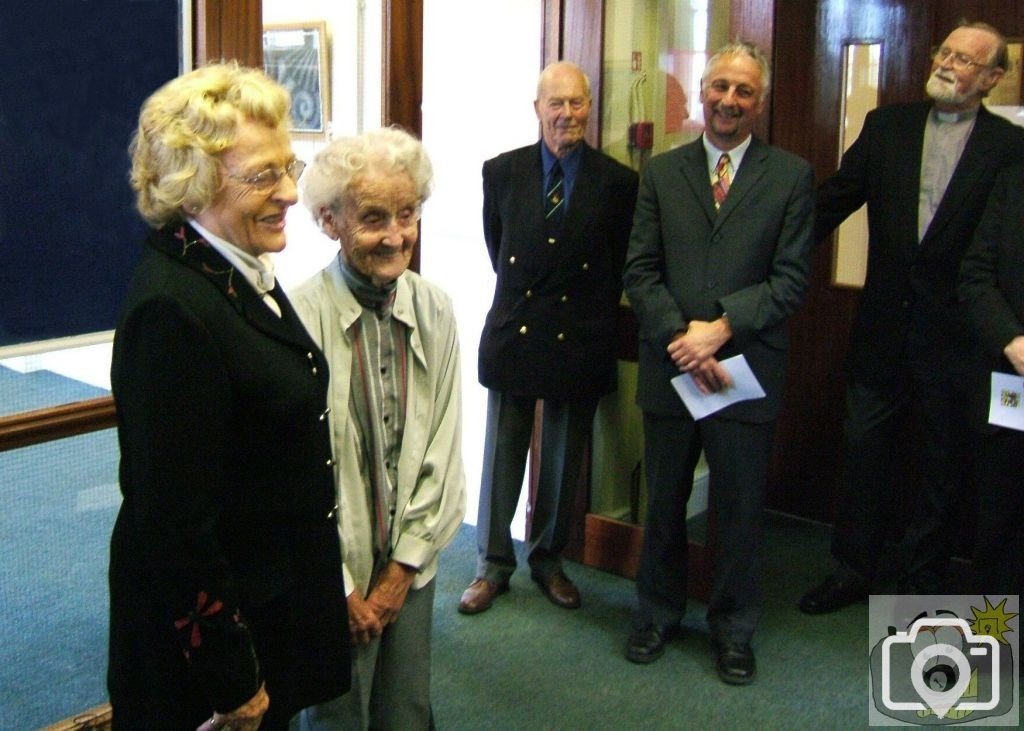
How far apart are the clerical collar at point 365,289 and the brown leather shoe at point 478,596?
1597 millimetres

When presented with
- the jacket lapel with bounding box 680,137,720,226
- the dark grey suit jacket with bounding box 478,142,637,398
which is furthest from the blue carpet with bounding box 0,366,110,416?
the jacket lapel with bounding box 680,137,720,226

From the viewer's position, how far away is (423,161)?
6.43ft

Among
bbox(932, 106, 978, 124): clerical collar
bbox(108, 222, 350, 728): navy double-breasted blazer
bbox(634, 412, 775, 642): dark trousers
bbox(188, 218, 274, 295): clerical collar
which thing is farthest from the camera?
bbox(932, 106, 978, 124): clerical collar

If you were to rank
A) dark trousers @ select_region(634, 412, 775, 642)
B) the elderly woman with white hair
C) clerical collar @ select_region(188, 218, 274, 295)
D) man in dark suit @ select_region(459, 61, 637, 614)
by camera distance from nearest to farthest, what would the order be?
clerical collar @ select_region(188, 218, 274, 295)
the elderly woman with white hair
dark trousers @ select_region(634, 412, 775, 642)
man in dark suit @ select_region(459, 61, 637, 614)

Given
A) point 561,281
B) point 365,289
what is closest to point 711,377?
point 561,281

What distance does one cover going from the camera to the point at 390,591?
1.97 m

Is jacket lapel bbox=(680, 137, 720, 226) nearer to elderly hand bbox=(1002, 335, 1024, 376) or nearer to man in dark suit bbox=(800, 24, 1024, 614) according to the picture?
man in dark suit bbox=(800, 24, 1024, 614)

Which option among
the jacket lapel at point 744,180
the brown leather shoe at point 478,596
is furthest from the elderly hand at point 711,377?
the brown leather shoe at point 478,596

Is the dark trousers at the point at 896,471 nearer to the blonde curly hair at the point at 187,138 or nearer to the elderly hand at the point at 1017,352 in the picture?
the elderly hand at the point at 1017,352

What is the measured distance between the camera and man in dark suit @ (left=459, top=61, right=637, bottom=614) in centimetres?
322

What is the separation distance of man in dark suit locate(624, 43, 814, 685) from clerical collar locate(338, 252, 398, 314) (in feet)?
3.58

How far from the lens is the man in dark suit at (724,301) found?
9.38 feet

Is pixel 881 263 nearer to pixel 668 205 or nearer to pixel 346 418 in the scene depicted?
pixel 668 205

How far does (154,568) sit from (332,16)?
1.93 meters
